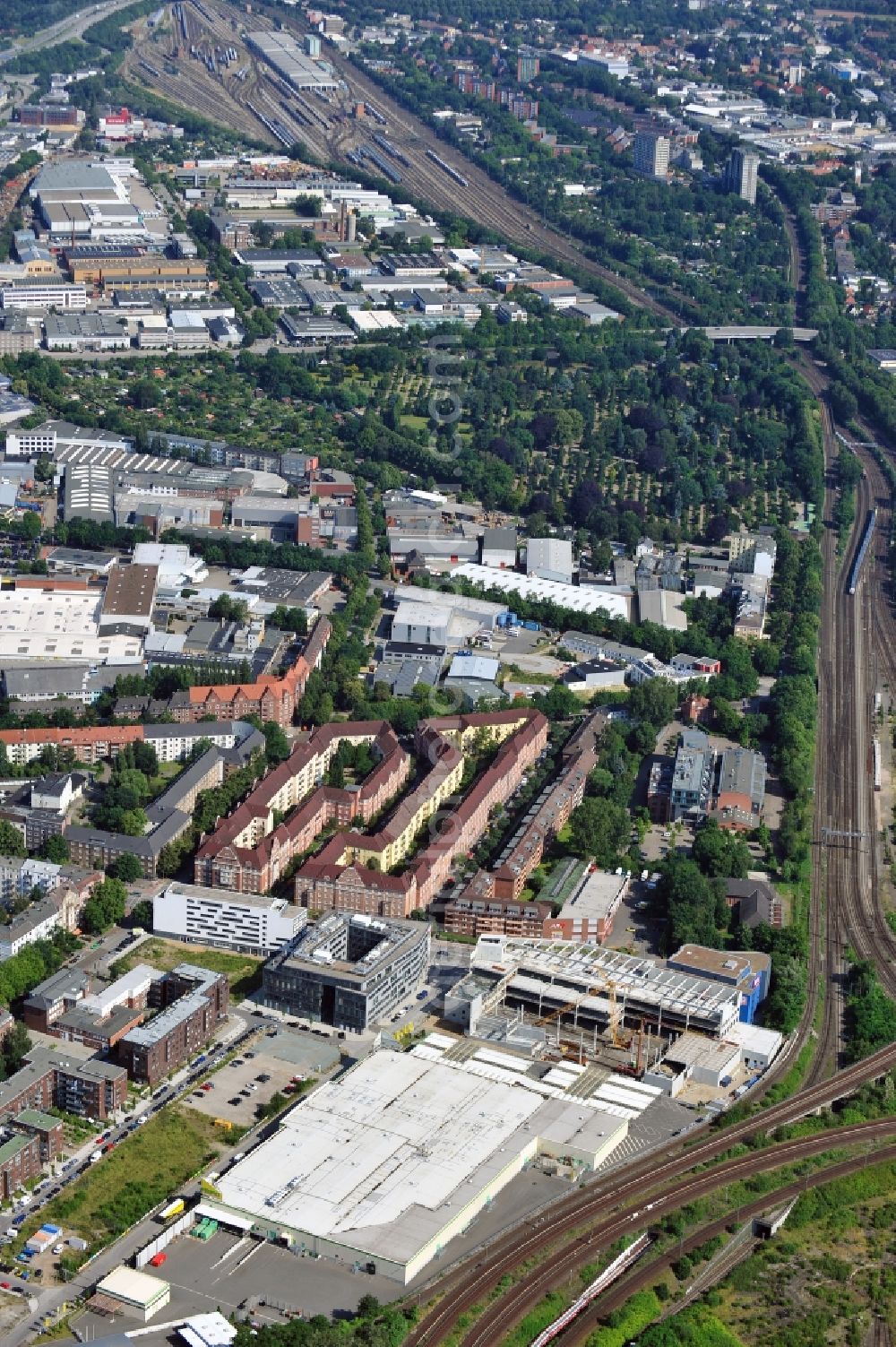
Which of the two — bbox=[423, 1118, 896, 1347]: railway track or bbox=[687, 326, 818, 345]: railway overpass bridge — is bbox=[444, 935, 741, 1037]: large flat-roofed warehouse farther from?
bbox=[687, 326, 818, 345]: railway overpass bridge

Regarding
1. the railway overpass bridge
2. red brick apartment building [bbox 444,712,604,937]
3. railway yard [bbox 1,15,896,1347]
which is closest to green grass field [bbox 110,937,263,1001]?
red brick apartment building [bbox 444,712,604,937]

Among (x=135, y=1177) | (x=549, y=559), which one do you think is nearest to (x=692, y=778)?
(x=549, y=559)

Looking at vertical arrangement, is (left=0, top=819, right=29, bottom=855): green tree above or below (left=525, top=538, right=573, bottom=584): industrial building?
above

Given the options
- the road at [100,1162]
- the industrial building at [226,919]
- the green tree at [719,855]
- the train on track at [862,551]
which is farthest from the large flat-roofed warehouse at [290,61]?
the road at [100,1162]

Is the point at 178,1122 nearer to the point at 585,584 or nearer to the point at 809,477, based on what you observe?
the point at 585,584

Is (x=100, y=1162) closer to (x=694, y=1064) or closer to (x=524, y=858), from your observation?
(x=694, y=1064)

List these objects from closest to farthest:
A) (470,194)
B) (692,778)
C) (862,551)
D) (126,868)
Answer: (126,868)
(692,778)
(862,551)
(470,194)

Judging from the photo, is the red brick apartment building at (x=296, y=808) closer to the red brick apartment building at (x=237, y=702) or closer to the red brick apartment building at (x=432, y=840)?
the red brick apartment building at (x=432, y=840)

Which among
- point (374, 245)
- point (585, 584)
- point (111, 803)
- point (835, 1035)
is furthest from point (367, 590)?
point (374, 245)
